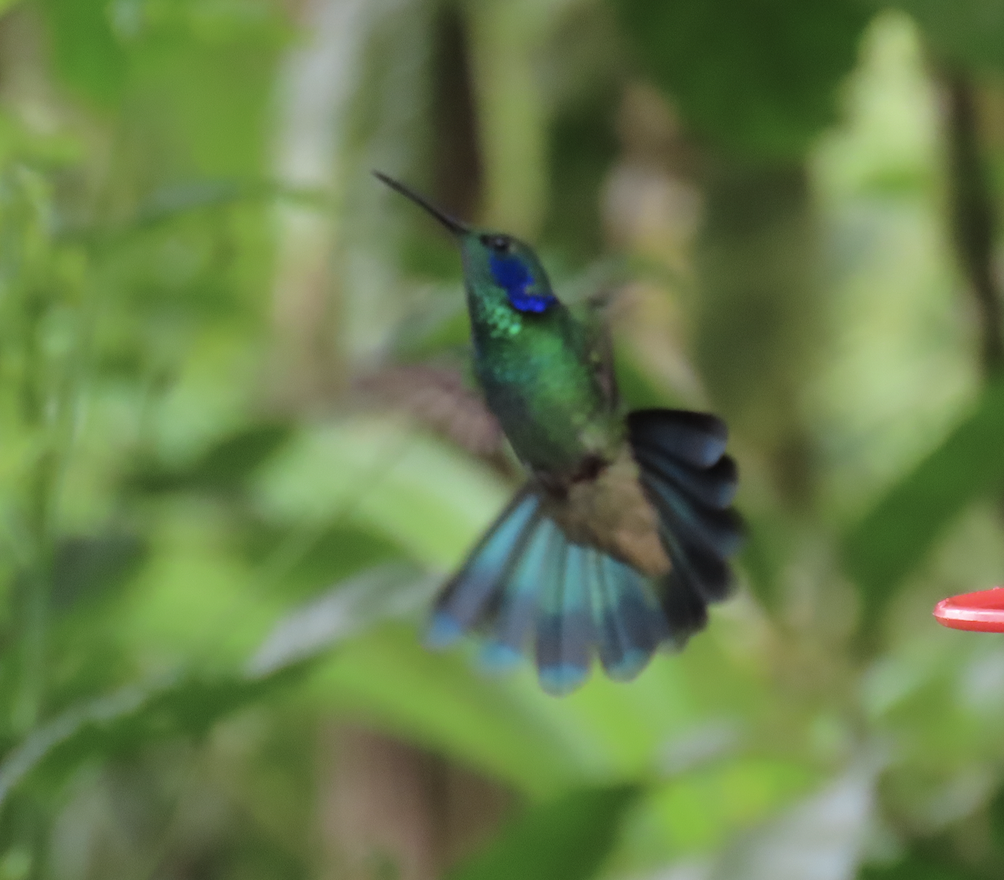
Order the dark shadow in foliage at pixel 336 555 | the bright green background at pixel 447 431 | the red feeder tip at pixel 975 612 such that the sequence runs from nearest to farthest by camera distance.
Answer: the red feeder tip at pixel 975 612 < the bright green background at pixel 447 431 < the dark shadow in foliage at pixel 336 555

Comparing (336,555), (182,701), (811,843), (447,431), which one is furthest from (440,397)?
(336,555)

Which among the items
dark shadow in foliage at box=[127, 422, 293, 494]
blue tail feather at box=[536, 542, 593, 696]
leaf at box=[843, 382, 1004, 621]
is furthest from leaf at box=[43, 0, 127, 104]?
leaf at box=[843, 382, 1004, 621]

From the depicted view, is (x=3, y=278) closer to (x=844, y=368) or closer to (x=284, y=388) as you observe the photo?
(x=284, y=388)

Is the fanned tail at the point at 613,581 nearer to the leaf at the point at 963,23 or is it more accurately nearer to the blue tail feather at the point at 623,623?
the blue tail feather at the point at 623,623

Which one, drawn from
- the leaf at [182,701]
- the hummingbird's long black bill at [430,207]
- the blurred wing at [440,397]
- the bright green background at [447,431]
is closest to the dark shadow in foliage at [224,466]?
the bright green background at [447,431]

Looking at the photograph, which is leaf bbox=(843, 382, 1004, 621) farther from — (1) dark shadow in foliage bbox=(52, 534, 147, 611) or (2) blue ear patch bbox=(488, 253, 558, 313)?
(1) dark shadow in foliage bbox=(52, 534, 147, 611)

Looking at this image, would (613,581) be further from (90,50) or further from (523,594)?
(90,50)
